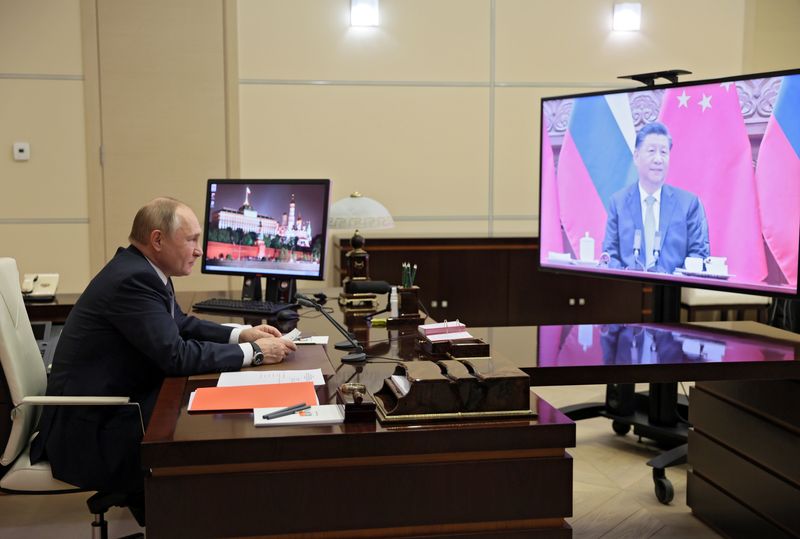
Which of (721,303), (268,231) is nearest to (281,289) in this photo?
(268,231)

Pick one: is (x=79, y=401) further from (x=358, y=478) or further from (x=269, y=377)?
(x=358, y=478)

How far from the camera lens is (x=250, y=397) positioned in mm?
2117

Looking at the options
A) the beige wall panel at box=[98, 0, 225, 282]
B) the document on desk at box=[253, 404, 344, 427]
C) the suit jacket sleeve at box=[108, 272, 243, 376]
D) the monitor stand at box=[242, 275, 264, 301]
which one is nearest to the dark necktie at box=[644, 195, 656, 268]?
the monitor stand at box=[242, 275, 264, 301]

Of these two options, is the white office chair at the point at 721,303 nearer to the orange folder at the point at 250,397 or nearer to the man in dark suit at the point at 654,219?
the man in dark suit at the point at 654,219

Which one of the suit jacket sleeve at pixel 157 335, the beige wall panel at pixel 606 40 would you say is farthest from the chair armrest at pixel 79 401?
the beige wall panel at pixel 606 40

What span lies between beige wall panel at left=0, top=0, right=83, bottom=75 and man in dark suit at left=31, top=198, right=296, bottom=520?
136 inches

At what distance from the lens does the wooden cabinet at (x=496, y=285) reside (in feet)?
A: 18.3

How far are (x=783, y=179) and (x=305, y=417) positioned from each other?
6.80 ft

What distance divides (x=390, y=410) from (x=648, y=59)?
5.03 meters

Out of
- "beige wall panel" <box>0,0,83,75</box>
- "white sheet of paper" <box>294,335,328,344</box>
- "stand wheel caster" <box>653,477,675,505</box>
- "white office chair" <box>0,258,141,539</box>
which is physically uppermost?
"beige wall panel" <box>0,0,83,75</box>

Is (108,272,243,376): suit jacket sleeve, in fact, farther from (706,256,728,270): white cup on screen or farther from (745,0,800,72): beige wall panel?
(745,0,800,72): beige wall panel

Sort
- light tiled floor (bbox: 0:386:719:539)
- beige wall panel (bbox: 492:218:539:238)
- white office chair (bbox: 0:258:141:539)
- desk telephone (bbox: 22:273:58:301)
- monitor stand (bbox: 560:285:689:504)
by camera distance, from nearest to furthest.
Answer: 1. white office chair (bbox: 0:258:141:539)
2. light tiled floor (bbox: 0:386:719:539)
3. monitor stand (bbox: 560:285:689:504)
4. desk telephone (bbox: 22:273:58:301)
5. beige wall panel (bbox: 492:218:539:238)

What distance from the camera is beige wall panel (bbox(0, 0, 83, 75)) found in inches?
218

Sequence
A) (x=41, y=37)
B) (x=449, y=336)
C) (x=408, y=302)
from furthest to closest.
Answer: (x=41, y=37)
(x=408, y=302)
(x=449, y=336)
